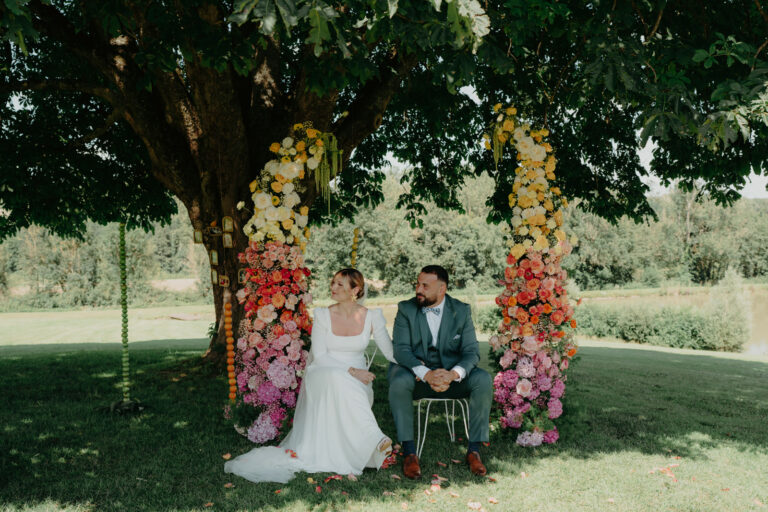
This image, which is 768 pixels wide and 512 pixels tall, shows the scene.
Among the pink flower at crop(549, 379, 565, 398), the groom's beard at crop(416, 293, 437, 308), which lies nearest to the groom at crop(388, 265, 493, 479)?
the groom's beard at crop(416, 293, 437, 308)

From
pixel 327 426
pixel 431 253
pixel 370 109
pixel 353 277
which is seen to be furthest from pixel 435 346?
pixel 431 253

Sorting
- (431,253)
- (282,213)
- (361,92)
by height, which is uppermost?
(361,92)

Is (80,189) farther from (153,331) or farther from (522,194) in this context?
(153,331)

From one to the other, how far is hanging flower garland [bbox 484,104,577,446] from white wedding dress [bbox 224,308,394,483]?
144cm

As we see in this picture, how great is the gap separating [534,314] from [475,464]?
160 centimetres

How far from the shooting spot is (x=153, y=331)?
2591cm

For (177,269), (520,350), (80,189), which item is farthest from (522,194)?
(177,269)

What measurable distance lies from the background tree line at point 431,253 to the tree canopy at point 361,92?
2777cm

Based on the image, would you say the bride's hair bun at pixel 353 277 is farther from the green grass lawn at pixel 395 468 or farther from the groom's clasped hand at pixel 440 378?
the green grass lawn at pixel 395 468

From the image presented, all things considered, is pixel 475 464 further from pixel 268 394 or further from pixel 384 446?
pixel 268 394

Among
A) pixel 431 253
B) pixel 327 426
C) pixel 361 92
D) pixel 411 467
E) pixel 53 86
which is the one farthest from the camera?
pixel 431 253

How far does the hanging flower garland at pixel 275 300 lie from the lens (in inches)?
210

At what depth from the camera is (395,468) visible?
4.57 meters

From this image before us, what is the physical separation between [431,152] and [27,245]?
3740 cm
